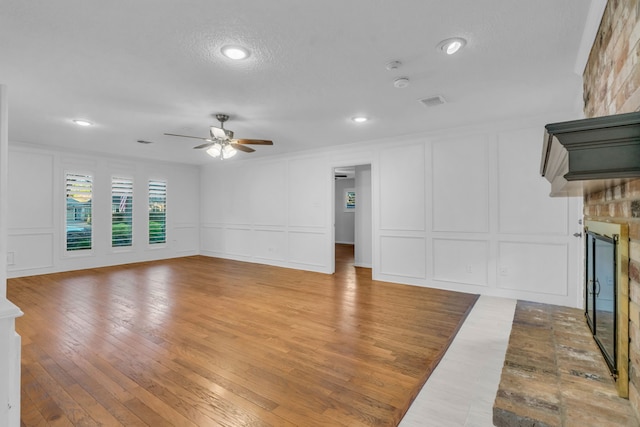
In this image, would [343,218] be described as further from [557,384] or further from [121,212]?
[557,384]

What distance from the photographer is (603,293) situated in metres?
2.04

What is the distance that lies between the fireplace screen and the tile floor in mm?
698

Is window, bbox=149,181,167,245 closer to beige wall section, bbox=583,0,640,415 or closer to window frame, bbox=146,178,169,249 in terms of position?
window frame, bbox=146,178,169,249

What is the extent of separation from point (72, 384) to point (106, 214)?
5.66 meters

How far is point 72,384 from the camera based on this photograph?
7.29ft

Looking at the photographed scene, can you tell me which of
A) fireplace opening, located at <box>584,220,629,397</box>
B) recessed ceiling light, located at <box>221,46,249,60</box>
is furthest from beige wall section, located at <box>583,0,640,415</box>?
recessed ceiling light, located at <box>221,46,249,60</box>

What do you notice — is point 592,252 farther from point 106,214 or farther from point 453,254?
point 106,214

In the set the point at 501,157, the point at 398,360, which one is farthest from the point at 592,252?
the point at 501,157

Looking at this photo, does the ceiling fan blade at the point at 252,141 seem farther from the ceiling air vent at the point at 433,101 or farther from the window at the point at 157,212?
the window at the point at 157,212

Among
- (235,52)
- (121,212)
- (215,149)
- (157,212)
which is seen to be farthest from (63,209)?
(235,52)

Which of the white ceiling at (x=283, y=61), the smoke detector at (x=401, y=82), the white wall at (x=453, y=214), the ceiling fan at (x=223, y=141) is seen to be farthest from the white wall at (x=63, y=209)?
the smoke detector at (x=401, y=82)

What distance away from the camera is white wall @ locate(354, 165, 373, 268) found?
6.76m

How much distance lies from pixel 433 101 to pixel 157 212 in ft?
22.7

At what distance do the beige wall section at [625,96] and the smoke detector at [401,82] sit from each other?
1.34m
